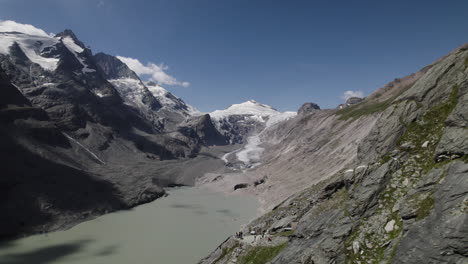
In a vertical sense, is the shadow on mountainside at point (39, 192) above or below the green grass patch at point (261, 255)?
above

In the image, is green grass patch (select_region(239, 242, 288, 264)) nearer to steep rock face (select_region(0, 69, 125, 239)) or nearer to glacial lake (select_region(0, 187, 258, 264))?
glacial lake (select_region(0, 187, 258, 264))

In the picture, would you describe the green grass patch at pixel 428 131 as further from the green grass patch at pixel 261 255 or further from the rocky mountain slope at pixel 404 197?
the green grass patch at pixel 261 255

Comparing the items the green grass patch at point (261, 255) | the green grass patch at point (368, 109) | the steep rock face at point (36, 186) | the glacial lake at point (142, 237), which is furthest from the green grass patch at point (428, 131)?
the steep rock face at point (36, 186)

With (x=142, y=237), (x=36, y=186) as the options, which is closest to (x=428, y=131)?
(x=142, y=237)

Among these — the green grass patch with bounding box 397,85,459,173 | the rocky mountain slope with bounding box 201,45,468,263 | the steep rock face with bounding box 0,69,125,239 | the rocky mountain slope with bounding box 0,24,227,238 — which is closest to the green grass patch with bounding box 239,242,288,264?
the rocky mountain slope with bounding box 201,45,468,263

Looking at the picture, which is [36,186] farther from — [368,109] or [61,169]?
[368,109]
